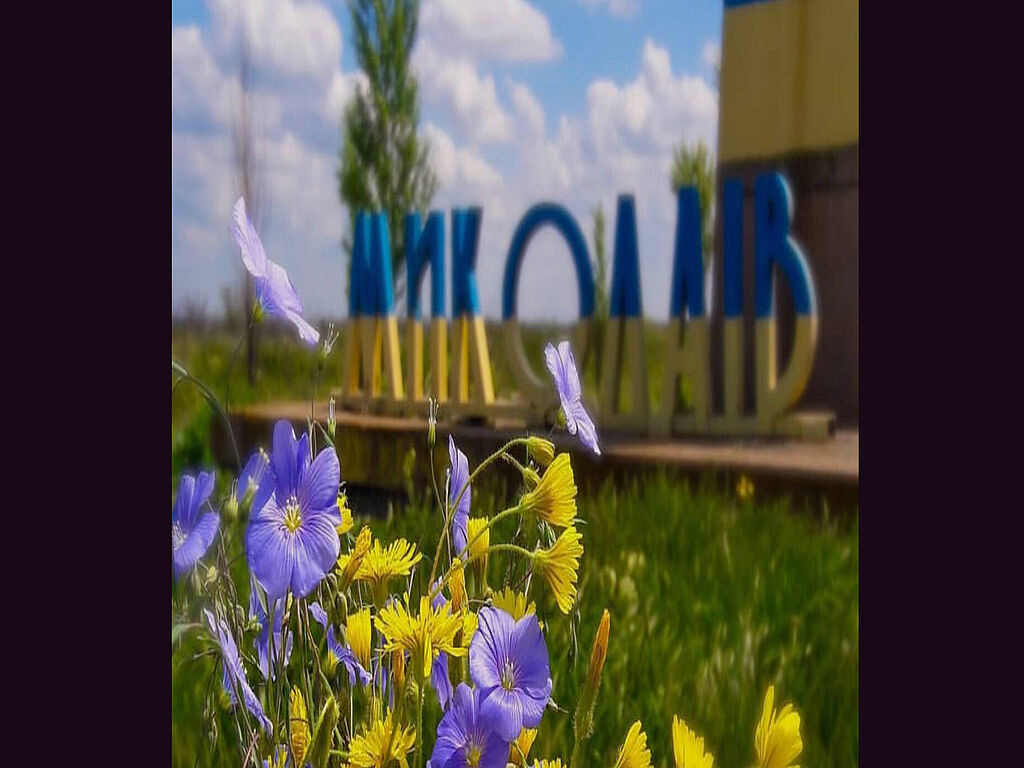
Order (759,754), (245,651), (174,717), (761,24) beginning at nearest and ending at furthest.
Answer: (759,754) < (245,651) < (174,717) < (761,24)

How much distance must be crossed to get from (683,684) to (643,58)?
97 cm

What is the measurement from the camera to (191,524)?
1.76 metres

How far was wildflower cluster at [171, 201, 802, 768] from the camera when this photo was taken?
1396mm

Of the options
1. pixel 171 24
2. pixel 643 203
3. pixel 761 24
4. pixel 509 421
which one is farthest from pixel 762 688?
pixel 171 24

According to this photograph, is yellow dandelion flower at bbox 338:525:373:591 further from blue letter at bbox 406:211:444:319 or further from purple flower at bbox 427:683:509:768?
blue letter at bbox 406:211:444:319

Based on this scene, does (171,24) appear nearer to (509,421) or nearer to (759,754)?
(509,421)

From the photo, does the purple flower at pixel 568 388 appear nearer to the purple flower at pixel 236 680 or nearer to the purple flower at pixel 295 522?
the purple flower at pixel 295 522

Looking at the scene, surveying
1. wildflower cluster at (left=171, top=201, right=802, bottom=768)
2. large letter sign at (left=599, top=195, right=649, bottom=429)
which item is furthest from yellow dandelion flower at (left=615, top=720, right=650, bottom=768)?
large letter sign at (left=599, top=195, right=649, bottom=429)

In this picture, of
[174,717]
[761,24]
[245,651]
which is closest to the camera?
[245,651]

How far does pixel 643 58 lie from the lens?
2.01 meters

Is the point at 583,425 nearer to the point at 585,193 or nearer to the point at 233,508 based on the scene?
the point at 233,508

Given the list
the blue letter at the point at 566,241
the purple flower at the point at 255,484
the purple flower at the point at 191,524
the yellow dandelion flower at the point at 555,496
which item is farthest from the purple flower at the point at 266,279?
the blue letter at the point at 566,241

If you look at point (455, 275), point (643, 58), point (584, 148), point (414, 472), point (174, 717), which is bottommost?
point (174, 717)

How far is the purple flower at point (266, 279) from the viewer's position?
1535mm
